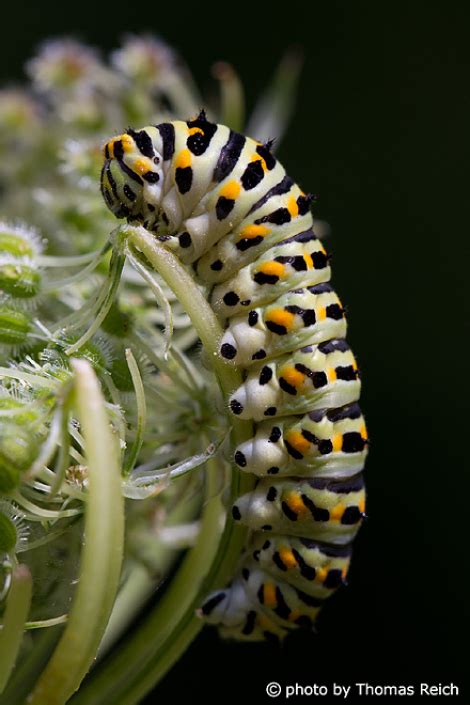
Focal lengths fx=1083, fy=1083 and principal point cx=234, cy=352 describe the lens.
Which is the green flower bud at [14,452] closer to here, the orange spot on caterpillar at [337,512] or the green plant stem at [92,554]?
the green plant stem at [92,554]

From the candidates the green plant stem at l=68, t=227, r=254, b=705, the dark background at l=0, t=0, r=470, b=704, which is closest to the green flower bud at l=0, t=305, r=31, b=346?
the green plant stem at l=68, t=227, r=254, b=705

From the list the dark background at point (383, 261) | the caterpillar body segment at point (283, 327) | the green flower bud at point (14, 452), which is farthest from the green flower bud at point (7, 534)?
the dark background at point (383, 261)

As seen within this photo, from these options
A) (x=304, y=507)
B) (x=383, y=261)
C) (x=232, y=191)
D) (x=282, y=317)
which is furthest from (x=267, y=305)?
(x=383, y=261)

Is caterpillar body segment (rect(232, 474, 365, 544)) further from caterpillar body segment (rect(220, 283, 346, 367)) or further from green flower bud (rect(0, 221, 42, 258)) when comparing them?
green flower bud (rect(0, 221, 42, 258))

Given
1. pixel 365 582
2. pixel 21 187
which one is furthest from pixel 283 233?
pixel 365 582

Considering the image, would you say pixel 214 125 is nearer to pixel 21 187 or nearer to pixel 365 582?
pixel 21 187

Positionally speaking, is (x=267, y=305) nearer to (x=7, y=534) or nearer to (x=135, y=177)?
(x=135, y=177)

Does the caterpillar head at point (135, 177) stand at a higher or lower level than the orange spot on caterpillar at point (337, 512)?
higher
